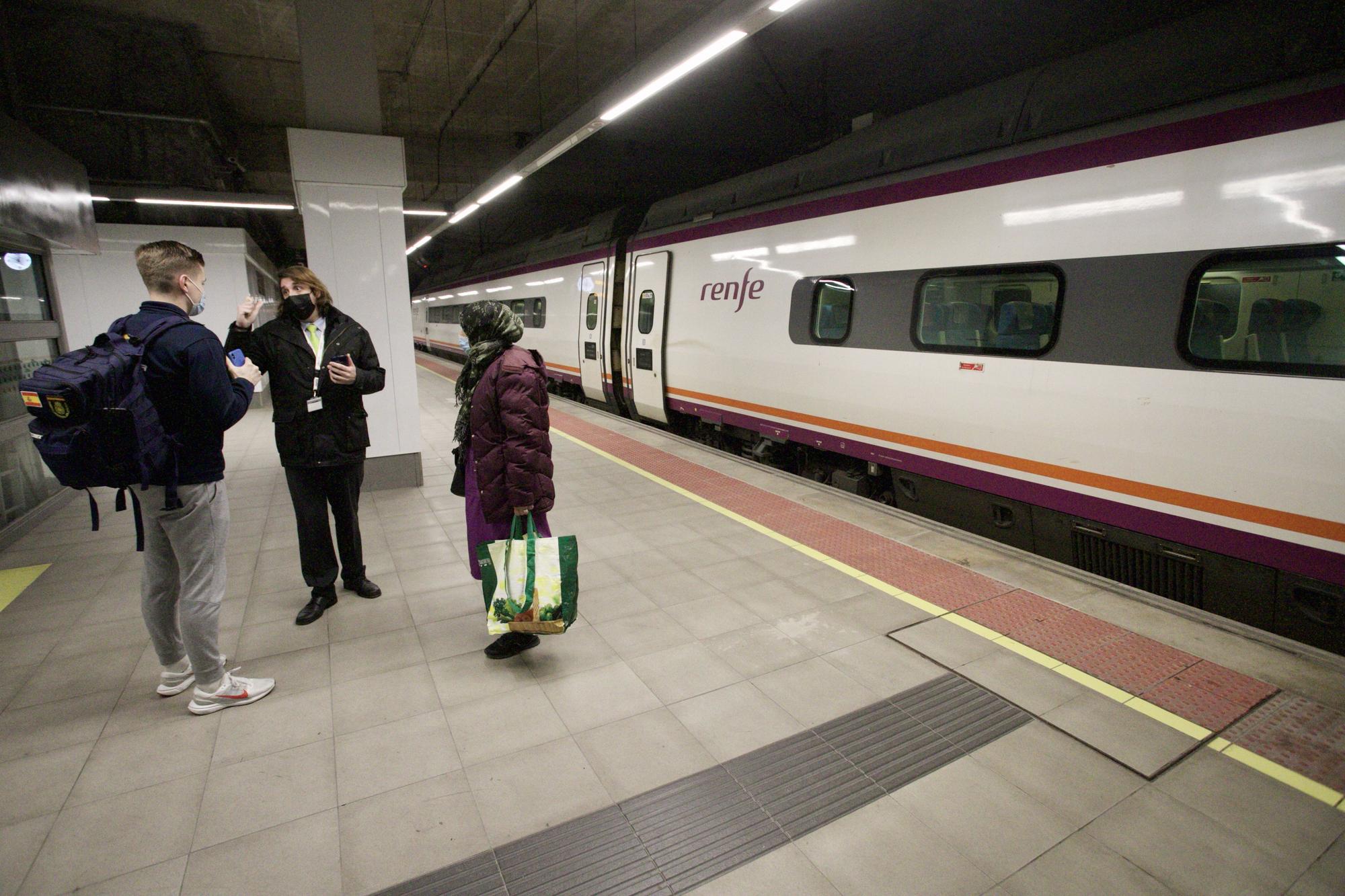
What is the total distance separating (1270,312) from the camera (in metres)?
3.09

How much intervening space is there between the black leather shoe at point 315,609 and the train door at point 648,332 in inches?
204

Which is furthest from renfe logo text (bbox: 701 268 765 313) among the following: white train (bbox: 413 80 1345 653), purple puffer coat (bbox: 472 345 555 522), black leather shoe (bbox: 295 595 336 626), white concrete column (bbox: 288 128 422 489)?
black leather shoe (bbox: 295 595 336 626)

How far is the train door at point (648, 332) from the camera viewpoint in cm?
805

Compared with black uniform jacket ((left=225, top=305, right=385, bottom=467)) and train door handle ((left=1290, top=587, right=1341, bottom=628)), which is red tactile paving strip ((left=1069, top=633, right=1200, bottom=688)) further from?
black uniform jacket ((left=225, top=305, right=385, bottom=467))

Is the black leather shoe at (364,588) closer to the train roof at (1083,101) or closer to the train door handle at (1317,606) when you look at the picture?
the train roof at (1083,101)

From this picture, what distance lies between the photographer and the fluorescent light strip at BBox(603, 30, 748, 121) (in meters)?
4.02

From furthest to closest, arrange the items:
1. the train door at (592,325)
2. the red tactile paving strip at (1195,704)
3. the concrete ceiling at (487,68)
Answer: the train door at (592,325)
the concrete ceiling at (487,68)
the red tactile paving strip at (1195,704)

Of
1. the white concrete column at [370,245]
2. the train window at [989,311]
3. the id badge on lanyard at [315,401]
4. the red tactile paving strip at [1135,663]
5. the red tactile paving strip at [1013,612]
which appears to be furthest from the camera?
the white concrete column at [370,245]

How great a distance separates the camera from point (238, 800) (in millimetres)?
2248

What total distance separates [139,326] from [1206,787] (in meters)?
4.30

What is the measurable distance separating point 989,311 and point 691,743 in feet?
11.2

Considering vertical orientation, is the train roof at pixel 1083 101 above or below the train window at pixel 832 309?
above

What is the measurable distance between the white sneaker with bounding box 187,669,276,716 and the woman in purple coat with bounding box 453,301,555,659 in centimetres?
110

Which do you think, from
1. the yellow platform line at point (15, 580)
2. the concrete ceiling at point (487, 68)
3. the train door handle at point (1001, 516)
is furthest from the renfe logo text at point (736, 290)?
the yellow platform line at point (15, 580)
